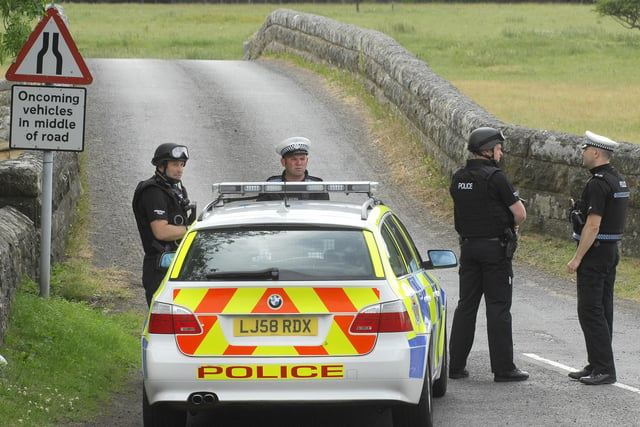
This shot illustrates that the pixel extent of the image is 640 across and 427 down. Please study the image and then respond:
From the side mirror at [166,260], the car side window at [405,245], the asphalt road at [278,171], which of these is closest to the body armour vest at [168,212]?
the asphalt road at [278,171]

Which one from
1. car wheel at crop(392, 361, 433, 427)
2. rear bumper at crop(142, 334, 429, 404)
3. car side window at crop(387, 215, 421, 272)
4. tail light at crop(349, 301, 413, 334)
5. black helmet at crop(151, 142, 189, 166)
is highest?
black helmet at crop(151, 142, 189, 166)

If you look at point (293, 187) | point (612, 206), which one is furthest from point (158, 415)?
point (612, 206)

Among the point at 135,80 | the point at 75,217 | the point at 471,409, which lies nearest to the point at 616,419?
the point at 471,409

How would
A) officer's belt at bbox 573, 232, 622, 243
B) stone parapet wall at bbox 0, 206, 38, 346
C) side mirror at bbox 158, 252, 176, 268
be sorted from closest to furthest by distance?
side mirror at bbox 158, 252, 176, 268 < stone parapet wall at bbox 0, 206, 38, 346 < officer's belt at bbox 573, 232, 622, 243

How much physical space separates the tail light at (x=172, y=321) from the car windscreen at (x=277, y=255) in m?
0.23

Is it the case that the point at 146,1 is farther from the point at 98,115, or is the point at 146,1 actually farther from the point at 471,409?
the point at 471,409

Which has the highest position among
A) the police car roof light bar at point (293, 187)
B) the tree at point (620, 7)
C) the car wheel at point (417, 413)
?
the tree at point (620, 7)

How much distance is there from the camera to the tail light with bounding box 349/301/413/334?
6.49m

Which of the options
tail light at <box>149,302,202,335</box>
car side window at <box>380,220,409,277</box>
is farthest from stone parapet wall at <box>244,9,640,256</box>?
tail light at <box>149,302,202,335</box>

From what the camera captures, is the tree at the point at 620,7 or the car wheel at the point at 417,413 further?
the tree at the point at 620,7

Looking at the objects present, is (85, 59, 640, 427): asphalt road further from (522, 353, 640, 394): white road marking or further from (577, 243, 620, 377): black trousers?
(577, 243, 620, 377): black trousers

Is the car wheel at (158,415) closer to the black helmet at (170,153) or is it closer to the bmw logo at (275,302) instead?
the bmw logo at (275,302)

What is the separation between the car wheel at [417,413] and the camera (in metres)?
6.73

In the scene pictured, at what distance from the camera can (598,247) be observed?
8.89 meters
